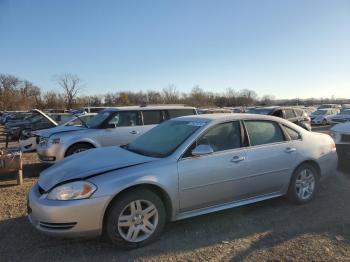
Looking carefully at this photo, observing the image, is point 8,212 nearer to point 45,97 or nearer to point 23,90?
point 45,97

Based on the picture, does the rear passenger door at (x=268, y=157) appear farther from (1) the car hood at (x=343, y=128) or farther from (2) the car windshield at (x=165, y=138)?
(1) the car hood at (x=343, y=128)

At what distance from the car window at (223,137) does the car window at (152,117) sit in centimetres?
455

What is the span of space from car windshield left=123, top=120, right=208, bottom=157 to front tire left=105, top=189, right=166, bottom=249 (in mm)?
679

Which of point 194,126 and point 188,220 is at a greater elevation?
point 194,126

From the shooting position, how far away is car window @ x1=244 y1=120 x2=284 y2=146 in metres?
5.17

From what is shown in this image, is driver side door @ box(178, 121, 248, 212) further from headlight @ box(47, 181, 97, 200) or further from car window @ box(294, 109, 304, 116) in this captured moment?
car window @ box(294, 109, 304, 116)

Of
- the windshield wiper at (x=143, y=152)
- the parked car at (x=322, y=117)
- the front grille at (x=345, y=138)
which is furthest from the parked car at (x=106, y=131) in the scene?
the parked car at (x=322, y=117)

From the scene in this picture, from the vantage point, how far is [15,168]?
280 inches

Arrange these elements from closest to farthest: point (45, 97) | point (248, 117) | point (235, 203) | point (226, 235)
→ point (226, 235), point (235, 203), point (248, 117), point (45, 97)

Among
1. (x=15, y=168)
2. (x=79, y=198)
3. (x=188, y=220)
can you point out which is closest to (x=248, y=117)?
(x=188, y=220)

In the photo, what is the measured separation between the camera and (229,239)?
425 cm

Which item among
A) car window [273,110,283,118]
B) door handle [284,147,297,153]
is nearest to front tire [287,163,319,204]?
door handle [284,147,297,153]

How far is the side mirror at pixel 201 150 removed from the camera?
4.41m

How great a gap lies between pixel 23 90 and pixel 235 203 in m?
109
